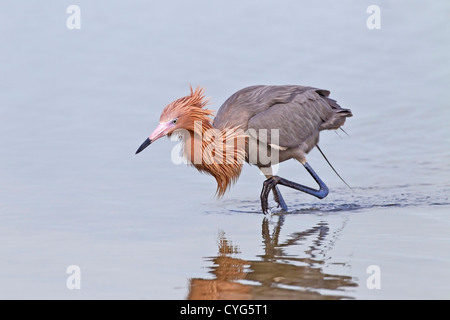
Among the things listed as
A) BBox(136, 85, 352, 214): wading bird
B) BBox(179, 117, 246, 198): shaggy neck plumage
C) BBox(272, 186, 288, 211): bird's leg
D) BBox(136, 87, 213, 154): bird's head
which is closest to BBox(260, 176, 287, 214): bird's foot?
BBox(136, 85, 352, 214): wading bird

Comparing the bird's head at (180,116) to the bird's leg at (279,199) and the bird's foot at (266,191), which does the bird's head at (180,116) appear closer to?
the bird's foot at (266,191)

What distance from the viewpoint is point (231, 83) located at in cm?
1469

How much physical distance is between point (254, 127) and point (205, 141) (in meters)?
0.66

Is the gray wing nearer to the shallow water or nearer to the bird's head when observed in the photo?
the bird's head

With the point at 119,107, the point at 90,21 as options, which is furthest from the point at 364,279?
the point at 90,21

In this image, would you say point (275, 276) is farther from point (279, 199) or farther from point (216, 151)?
point (279, 199)

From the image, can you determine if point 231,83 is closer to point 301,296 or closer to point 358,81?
point 358,81

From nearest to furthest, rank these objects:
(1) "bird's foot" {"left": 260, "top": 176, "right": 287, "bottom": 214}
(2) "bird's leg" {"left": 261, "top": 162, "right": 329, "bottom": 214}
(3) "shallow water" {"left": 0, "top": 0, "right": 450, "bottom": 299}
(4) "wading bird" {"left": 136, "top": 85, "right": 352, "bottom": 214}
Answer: (3) "shallow water" {"left": 0, "top": 0, "right": 450, "bottom": 299} → (4) "wading bird" {"left": 136, "top": 85, "right": 352, "bottom": 214} → (1) "bird's foot" {"left": 260, "top": 176, "right": 287, "bottom": 214} → (2) "bird's leg" {"left": 261, "top": 162, "right": 329, "bottom": 214}

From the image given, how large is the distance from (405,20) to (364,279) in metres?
13.3

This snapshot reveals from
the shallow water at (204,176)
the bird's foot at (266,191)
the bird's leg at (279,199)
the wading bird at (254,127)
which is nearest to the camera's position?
the shallow water at (204,176)

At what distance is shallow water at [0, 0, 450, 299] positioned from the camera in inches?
292

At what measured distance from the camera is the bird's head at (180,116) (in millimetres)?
9258

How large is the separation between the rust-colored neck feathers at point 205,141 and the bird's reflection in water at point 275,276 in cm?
132

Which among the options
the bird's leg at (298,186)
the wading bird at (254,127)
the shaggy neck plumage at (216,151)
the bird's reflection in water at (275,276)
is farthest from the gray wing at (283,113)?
the bird's reflection in water at (275,276)
